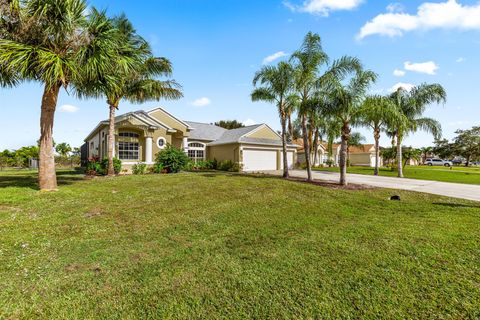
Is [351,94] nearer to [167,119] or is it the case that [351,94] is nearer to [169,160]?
[169,160]

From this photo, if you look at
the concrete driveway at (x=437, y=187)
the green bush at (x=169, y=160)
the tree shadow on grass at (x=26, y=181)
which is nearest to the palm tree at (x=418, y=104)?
the concrete driveway at (x=437, y=187)

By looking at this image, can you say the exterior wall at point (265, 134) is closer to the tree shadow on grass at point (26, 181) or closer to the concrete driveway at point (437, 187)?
the concrete driveway at point (437, 187)

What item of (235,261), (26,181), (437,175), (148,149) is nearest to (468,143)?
(437,175)

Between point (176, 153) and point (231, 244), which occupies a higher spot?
point (176, 153)

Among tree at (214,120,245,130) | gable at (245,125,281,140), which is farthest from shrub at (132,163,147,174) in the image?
tree at (214,120,245,130)

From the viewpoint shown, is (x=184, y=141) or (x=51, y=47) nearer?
(x=51, y=47)

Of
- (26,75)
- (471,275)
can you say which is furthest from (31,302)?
(26,75)

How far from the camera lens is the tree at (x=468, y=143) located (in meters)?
53.0

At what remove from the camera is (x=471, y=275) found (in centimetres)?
369

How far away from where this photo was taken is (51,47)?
9.14m

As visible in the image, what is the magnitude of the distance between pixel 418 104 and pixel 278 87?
13.1m

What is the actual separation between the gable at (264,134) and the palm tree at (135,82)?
347 inches

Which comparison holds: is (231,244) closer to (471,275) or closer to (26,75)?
(471,275)

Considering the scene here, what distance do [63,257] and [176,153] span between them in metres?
14.5
